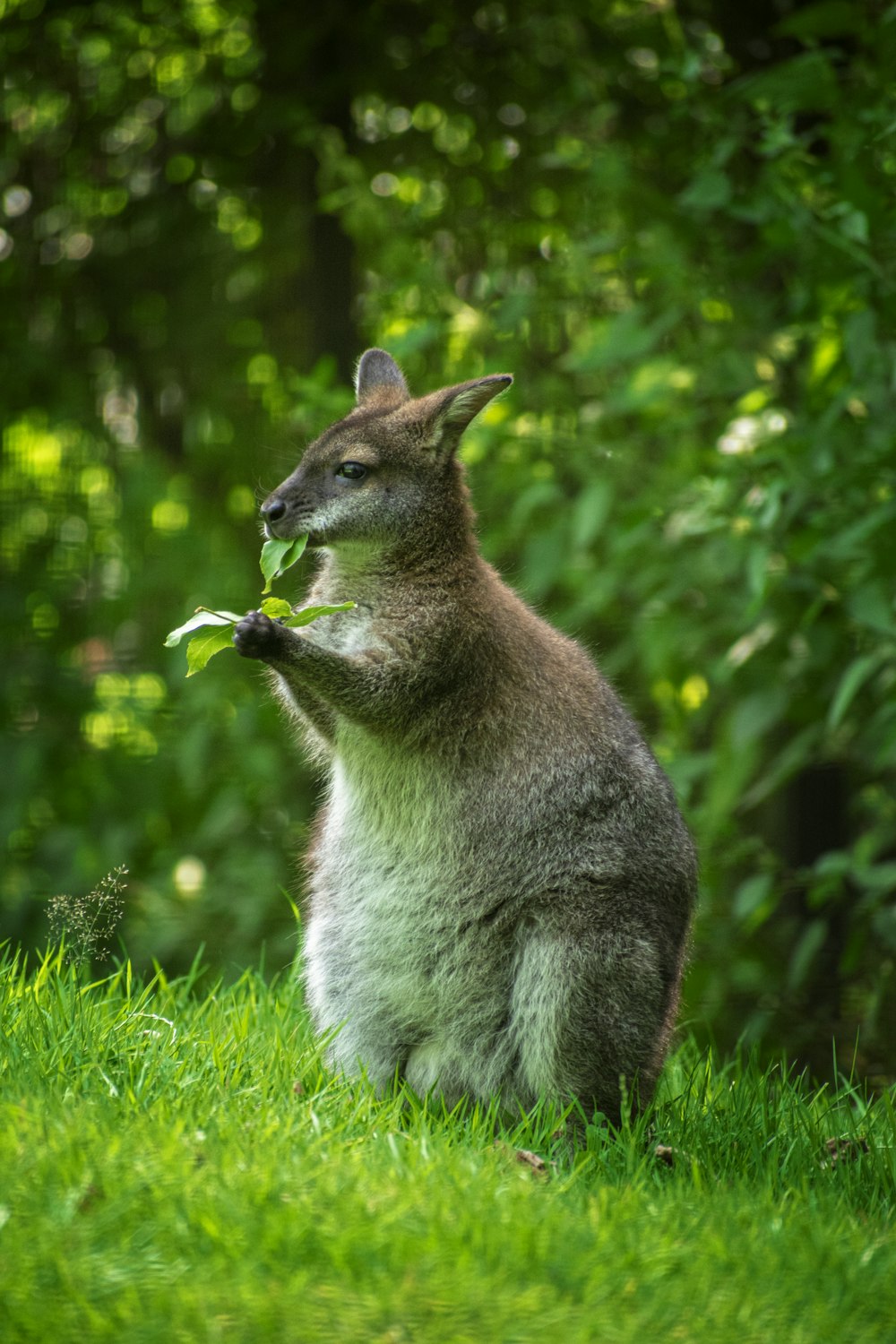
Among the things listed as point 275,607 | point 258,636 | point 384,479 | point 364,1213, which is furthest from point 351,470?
point 364,1213

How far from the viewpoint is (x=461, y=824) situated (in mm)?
3990

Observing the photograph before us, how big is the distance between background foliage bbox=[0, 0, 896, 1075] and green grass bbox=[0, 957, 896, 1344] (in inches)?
80.3

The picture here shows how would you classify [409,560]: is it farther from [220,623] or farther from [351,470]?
[220,623]

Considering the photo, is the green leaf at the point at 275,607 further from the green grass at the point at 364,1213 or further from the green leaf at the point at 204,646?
the green grass at the point at 364,1213

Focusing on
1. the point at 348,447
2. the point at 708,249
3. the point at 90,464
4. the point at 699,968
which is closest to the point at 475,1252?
the point at 348,447

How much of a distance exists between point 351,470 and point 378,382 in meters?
0.67

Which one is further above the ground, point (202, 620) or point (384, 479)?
point (384, 479)

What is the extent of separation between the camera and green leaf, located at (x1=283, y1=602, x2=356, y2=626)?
396cm

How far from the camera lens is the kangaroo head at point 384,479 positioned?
14.4 feet

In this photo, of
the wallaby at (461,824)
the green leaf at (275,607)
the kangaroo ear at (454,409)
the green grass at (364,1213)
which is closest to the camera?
the green grass at (364,1213)

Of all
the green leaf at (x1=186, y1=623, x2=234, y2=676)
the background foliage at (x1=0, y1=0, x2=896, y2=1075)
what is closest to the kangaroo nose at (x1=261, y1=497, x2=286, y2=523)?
the green leaf at (x1=186, y1=623, x2=234, y2=676)

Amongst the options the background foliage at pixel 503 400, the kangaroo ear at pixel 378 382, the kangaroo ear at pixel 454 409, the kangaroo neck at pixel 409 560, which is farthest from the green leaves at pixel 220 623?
the background foliage at pixel 503 400

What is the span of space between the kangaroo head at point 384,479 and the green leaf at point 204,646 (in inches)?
18.0

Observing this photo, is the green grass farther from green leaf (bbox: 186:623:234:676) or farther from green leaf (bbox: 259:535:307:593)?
green leaf (bbox: 259:535:307:593)
